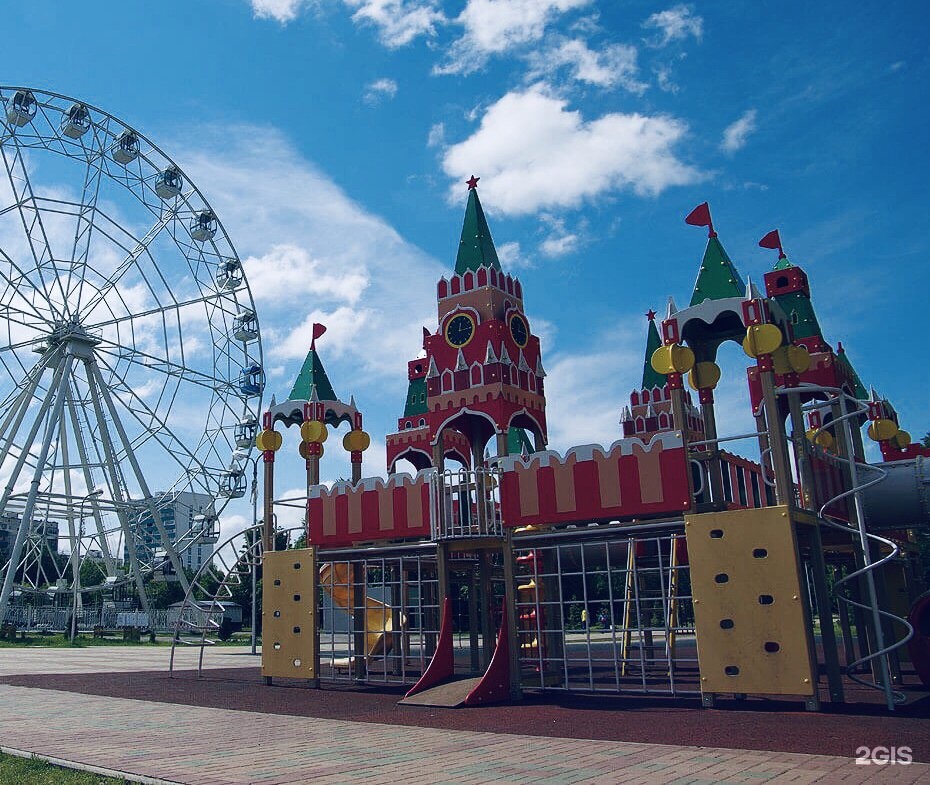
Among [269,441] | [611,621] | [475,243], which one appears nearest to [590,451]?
[611,621]

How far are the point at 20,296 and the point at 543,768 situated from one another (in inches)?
1188

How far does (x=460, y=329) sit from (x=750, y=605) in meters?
8.58

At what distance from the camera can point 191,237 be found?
34.7 m

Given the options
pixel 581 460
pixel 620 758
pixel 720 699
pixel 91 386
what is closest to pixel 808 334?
pixel 581 460

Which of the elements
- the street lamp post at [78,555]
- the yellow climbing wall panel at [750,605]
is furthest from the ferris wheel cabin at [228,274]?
the yellow climbing wall panel at [750,605]

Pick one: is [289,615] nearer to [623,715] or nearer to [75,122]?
[623,715]

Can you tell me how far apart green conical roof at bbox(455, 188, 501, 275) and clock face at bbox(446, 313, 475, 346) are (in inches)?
48.5

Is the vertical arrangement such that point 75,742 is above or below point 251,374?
below

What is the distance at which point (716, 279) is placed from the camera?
14.1 meters

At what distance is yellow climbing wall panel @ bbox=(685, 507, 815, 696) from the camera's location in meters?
11.3

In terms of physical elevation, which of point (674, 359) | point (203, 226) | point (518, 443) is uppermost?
point (203, 226)

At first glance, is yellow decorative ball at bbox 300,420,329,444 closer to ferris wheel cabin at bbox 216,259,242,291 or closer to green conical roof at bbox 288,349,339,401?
green conical roof at bbox 288,349,339,401

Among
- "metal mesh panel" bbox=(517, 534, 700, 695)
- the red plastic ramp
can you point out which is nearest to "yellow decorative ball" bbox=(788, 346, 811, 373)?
"metal mesh panel" bbox=(517, 534, 700, 695)

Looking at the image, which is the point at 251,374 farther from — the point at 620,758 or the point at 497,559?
the point at 620,758
